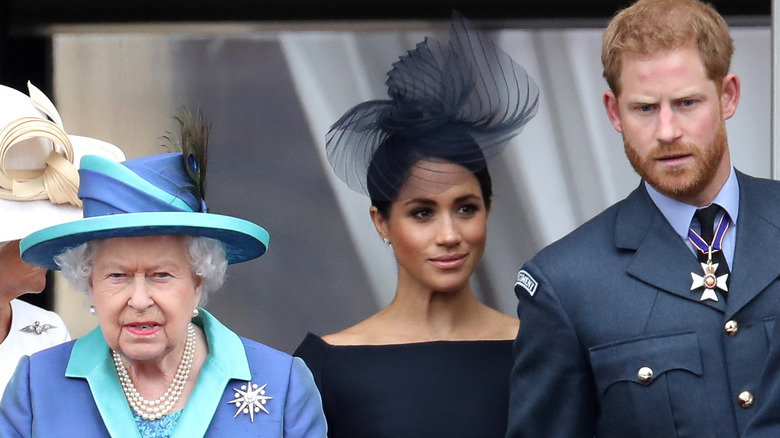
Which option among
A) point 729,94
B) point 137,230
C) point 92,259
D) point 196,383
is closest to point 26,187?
point 92,259

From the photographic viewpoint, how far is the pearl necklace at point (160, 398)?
3191 millimetres

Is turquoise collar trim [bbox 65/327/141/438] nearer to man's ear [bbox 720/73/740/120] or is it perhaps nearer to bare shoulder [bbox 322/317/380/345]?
bare shoulder [bbox 322/317/380/345]

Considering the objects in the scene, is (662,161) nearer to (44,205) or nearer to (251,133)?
(44,205)

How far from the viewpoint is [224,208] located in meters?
5.13

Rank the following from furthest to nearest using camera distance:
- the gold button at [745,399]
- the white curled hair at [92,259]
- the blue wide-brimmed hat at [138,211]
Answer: the white curled hair at [92,259], the blue wide-brimmed hat at [138,211], the gold button at [745,399]

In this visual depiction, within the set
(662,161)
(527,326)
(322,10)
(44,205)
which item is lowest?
(527,326)

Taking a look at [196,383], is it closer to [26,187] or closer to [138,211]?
[138,211]

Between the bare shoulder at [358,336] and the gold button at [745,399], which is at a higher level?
the bare shoulder at [358,336]

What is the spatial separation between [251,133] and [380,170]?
120cm

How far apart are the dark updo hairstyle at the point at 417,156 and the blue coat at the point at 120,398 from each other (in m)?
0.84

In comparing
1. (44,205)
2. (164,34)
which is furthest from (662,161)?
(164,34)

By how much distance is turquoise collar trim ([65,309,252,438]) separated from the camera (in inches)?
124

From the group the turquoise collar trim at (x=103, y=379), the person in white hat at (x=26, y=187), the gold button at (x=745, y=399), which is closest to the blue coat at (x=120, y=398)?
the turquoise collar trim at (x=103, y=379)

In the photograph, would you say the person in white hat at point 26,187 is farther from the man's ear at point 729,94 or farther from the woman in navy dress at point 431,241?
the man's ear at point 729,94
